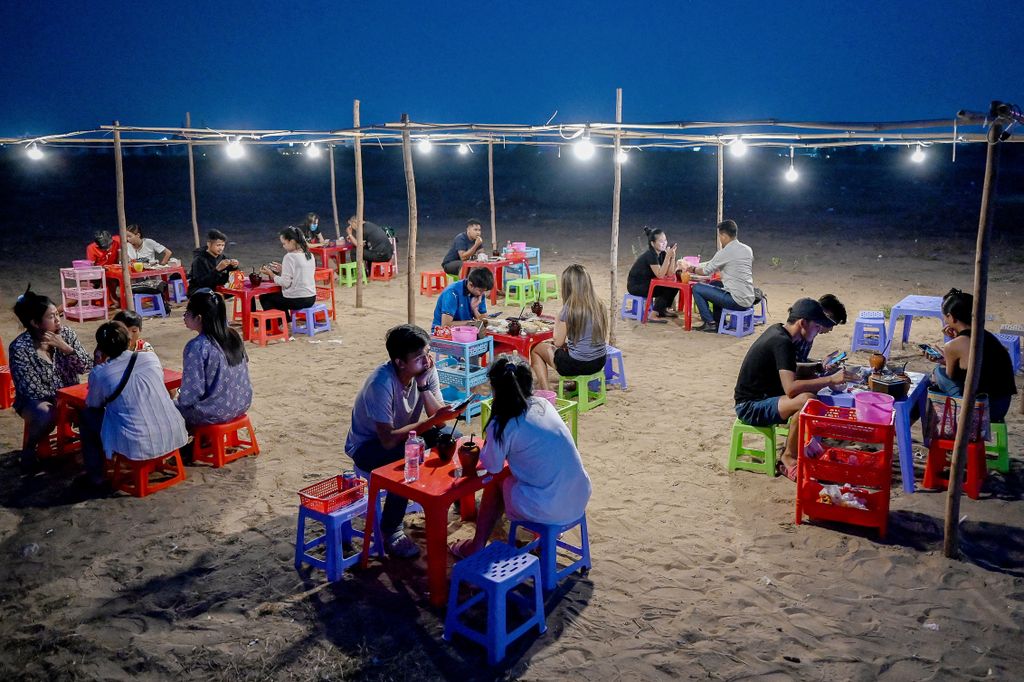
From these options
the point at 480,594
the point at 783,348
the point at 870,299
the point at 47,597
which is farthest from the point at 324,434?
the point at 870,299

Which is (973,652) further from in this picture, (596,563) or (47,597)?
(47,597)

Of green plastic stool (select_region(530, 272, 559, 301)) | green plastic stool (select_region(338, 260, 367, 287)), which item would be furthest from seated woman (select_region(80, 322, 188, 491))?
green plastic stool (select_region(338, 260, 367, 287))

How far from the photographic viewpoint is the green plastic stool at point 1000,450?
5.92 meters

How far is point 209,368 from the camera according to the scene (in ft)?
19.7

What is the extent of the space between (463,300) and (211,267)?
5.60 m

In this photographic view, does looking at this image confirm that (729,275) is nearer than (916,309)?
No

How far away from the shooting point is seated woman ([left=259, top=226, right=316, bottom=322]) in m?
A: 10.4

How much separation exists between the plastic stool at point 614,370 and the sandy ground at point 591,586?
1.08 meters

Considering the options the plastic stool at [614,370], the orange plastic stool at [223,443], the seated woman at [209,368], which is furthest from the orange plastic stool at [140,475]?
the plastic stool at [614,370]

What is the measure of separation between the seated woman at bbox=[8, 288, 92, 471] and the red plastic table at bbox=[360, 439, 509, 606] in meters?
3.54

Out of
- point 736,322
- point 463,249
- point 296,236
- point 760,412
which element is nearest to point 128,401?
point 760,412

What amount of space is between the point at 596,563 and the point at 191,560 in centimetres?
265

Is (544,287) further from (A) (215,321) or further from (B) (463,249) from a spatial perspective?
(A) (215,321)

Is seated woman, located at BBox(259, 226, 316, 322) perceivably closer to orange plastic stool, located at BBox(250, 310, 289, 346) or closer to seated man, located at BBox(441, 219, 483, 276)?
orange plastic stool, located at BBox(250, 310, 289, 346)
